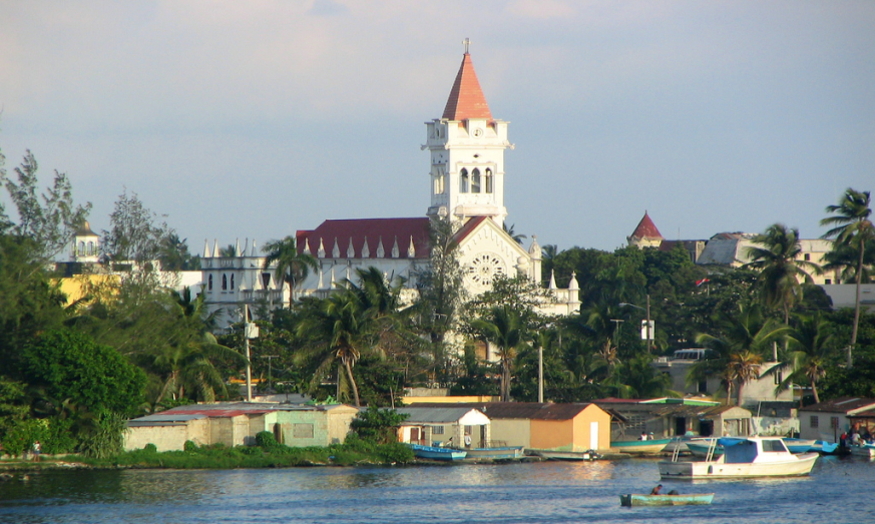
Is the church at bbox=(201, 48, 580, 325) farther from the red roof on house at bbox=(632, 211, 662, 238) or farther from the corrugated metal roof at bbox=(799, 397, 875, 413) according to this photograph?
the red roof on house at bbox=(632, 211, 662, 238)

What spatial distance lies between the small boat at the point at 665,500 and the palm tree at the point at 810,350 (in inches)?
865

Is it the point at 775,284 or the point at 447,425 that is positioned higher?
the point at 775,284

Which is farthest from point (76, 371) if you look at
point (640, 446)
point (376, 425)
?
point (640, 446)

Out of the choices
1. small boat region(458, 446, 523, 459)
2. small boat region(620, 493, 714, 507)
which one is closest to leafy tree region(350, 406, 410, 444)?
small boat region(458, 446, 523, 459)

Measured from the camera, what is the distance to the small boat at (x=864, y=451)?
58812 mm

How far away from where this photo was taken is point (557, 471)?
52.7 metres

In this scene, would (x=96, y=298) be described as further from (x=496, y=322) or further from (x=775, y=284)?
(x=775, y=284)

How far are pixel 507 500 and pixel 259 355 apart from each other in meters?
28.2

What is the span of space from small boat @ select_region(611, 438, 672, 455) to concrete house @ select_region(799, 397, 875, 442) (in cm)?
789

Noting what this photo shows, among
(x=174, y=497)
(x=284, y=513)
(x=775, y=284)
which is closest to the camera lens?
(x=284, y=513)

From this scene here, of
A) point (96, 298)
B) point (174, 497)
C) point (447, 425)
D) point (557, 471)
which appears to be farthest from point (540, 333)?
point (174, 497)

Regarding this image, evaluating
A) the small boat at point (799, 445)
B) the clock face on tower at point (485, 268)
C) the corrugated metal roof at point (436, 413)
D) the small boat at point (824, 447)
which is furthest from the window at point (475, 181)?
the small boat at point (799, 445)

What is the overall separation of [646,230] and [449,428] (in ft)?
414

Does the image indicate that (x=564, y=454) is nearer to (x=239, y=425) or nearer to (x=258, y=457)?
(x=258, y=457)
